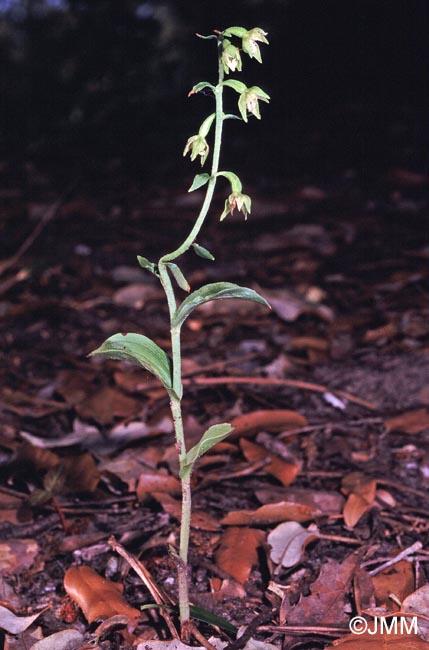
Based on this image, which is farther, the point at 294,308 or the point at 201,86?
the point at 294,308

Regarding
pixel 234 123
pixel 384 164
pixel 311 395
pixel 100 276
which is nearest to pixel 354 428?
pixel 311 395

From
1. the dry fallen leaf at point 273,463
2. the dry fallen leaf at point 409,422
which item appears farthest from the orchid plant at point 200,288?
the dry fallen leaf at point 409,422

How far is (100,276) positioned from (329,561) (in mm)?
2550

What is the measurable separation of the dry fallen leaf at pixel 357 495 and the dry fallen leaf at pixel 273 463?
6.3 inches

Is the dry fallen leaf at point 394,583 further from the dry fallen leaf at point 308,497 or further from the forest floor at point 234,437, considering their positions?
the dry fallen leaf at point 308,497

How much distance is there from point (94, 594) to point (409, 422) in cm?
129

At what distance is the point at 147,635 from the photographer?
1726 mm

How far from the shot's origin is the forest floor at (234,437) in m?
1.82

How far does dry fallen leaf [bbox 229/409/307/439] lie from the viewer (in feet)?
8.30

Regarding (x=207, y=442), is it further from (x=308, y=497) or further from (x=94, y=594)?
(x=308, y=497)

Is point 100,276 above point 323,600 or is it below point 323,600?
above

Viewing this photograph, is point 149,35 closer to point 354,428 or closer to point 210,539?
point 354,428

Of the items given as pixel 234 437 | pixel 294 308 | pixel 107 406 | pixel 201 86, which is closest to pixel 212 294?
pixel 201 86

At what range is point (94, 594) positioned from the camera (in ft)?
5.87
